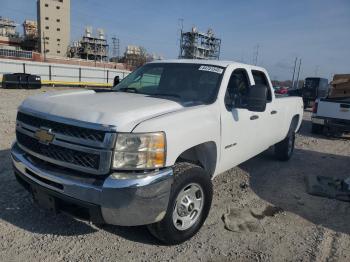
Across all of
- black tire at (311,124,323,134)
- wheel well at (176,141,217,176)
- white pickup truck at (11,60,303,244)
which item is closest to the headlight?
white pickup truck at (11,60,303,244)

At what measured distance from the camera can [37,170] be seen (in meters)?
3.06

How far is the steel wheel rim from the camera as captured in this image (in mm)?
3232

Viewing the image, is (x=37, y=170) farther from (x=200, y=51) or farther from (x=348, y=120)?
(x=200, y=51)

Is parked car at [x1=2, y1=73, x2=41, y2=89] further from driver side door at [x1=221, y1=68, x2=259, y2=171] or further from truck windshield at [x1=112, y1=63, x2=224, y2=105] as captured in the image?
driver side door at [x1=221, y1=68, x2=259, y2=171]

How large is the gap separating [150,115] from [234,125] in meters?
1.43

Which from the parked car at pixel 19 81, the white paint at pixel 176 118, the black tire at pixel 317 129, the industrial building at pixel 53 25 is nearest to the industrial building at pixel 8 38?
the industrial building at pixel 53 25

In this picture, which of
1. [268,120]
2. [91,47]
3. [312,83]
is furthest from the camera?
[91,47]

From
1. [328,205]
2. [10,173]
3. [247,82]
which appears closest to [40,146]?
[10,173]

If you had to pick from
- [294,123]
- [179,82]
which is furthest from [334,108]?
[179,82]

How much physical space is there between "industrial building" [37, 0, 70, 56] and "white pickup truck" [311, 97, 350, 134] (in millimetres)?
87465

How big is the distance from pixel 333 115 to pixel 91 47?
327 ft

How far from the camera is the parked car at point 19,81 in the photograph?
76.5ft

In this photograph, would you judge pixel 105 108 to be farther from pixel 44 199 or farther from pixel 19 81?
pixel 19 81

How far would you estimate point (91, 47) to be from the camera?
101 meters
